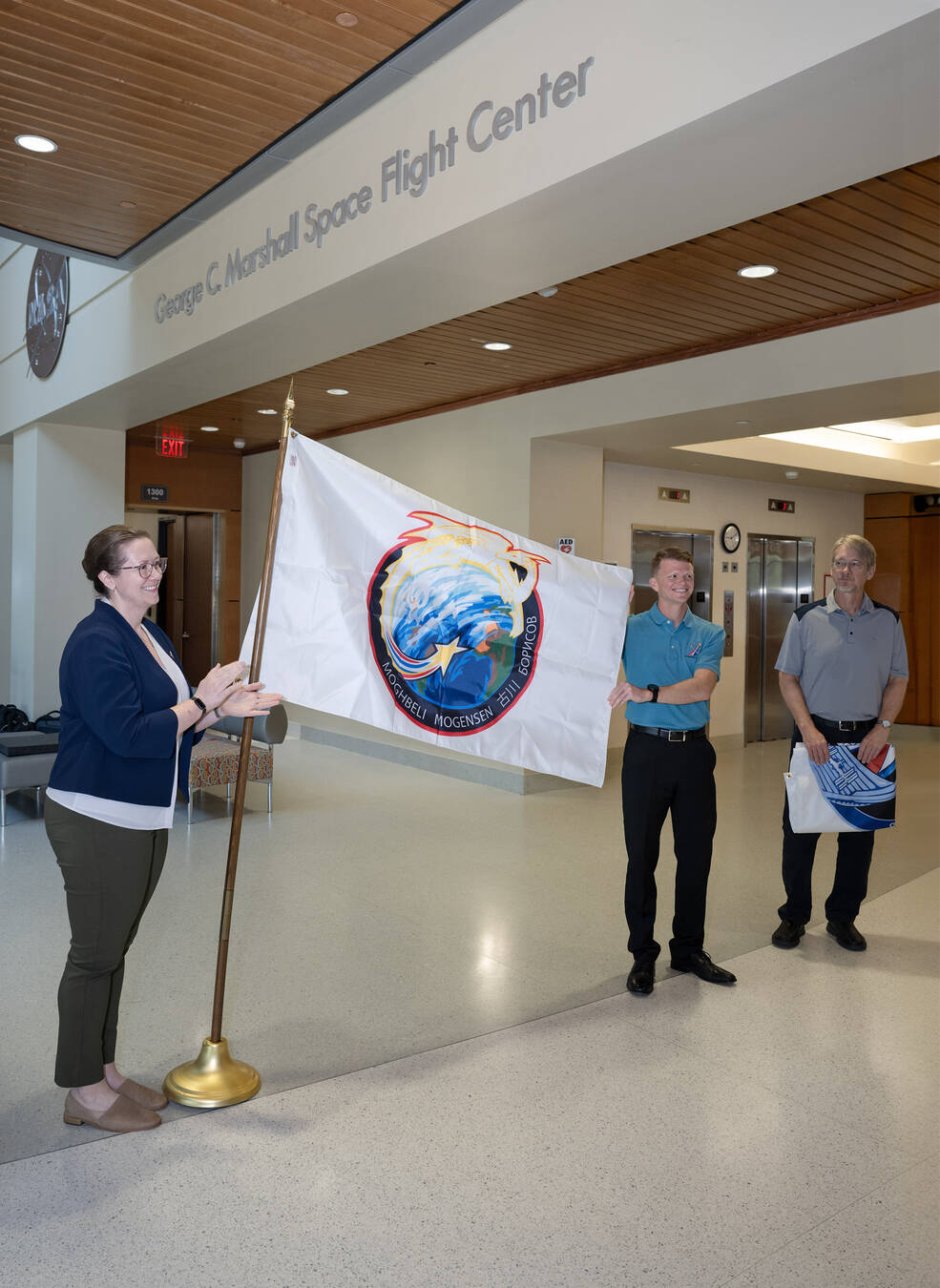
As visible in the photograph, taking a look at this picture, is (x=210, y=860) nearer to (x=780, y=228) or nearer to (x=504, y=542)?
(x=504, y=542)

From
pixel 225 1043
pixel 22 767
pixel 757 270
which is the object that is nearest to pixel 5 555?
pixel 22 767

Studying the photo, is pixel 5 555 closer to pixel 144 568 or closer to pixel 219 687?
pixel 144 568

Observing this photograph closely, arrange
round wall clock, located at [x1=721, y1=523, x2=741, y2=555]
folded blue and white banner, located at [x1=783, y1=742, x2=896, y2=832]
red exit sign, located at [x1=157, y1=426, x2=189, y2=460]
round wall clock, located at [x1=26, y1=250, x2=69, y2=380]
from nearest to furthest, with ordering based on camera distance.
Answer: folded blue and white banner, located at [x1=783, y1=742, x2=896, y2=832] → round wall clock, located at [x1=26, y1=250, x2=69, y2=380] → red exit sign, located at [x1=157, y1=426, x2=189, y2=460] → round wall clock, located at [x1=721, y1=523, x2=741, y2=555]

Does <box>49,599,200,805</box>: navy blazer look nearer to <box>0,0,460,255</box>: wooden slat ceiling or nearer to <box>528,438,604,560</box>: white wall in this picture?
<box>0,0,460,255</box>: wooden slat ceiling

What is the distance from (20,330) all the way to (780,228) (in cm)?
697

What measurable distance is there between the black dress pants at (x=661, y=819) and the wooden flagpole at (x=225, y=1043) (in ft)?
5.34

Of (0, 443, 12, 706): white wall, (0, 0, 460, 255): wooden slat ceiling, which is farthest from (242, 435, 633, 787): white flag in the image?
(0, 443, 12, 706): white wall

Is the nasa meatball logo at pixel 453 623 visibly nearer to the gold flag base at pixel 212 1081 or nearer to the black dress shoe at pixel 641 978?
the gold flag base at pixel 212 1081

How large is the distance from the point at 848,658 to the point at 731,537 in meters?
6.65

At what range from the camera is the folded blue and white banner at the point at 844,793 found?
176 inches

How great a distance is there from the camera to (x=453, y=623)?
3.36 m

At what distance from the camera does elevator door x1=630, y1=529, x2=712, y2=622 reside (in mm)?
10109

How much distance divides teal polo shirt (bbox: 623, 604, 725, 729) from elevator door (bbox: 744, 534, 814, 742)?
745 cm

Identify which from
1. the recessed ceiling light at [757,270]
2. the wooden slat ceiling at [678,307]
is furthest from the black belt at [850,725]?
the recessed ceiling light at [757,270]
